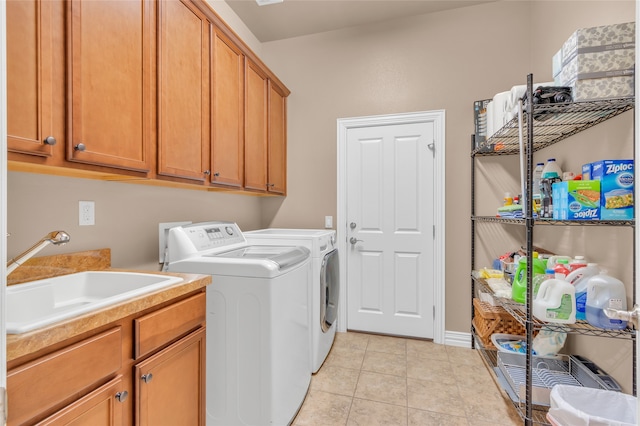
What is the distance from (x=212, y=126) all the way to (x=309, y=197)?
1.36 meters

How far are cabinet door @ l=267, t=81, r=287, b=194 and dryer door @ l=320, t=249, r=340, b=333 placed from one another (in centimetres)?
83

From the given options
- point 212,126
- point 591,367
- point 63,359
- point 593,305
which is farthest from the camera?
point 212,126

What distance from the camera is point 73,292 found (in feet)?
4.26

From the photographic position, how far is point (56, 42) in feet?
3.44

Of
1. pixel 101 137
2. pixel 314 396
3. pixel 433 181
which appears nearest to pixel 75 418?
pixel 101 137

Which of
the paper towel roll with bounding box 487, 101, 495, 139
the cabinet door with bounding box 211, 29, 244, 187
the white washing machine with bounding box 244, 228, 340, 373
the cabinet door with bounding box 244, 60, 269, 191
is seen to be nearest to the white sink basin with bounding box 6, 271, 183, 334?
the cabinet door with bounding box 211, 29, 244, 187

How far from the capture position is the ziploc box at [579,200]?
4.54ft

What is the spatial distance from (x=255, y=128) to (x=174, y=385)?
1.86m

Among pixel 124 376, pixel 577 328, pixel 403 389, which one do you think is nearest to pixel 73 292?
pixel 124 376

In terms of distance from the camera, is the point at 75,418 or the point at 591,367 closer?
the point at 75,418

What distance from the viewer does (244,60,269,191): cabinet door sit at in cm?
235

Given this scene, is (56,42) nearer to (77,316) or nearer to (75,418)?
(77,316)

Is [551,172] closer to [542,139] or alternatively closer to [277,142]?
[542,139]

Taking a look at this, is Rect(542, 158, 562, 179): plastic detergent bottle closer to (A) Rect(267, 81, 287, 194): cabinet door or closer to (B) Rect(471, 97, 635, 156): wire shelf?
(B) Rect(471, 97, 635, 156): wire shelf
